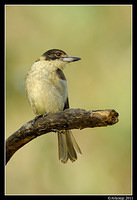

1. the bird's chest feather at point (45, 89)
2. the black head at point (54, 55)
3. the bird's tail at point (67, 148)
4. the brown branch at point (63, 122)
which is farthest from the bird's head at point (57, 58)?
the brown branch at point (63, 122)

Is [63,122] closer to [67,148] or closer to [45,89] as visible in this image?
[45,89]

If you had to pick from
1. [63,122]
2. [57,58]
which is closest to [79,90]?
[57,58]

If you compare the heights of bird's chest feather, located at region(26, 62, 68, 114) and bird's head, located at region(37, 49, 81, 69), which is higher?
bird's head, located at region(37, 49, 81, 69)

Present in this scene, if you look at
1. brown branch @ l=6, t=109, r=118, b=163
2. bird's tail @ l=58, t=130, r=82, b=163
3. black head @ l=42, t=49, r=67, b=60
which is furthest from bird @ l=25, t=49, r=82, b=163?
brown branch @ l=6, t=109, r=118, b=163

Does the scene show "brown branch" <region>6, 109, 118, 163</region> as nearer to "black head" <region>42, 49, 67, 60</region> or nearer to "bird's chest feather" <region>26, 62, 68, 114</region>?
"bird's chest feather" <region>26, 62, 68, 114</region>

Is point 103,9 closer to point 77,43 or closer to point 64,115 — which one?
point 77,43

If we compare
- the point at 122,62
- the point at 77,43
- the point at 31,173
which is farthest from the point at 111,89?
the point at 31,173

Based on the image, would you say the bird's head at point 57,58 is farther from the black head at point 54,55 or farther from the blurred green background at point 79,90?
the blurred green background at point 79,90

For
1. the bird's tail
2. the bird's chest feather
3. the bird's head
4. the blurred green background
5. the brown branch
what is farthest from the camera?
the blurred green background
